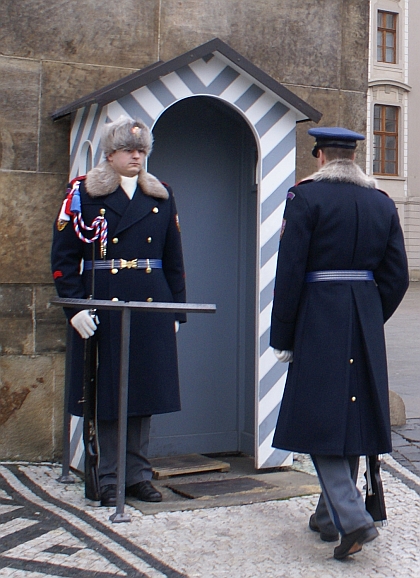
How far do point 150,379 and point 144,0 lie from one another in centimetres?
237

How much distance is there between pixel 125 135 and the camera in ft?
15.1

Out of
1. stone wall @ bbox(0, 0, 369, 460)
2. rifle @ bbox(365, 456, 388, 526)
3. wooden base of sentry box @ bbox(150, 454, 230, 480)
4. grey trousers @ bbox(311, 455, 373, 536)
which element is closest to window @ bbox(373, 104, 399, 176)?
stone wall @ bbox(0, 0, 369, 460)

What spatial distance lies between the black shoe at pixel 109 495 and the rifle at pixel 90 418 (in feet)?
0.17

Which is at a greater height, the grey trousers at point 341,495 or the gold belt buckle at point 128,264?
the gold belt buckle at point 128,264

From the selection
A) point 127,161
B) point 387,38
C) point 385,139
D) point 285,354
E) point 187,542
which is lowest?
point 187,542

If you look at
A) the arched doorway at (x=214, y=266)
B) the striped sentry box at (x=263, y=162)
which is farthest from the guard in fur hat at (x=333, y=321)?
the arched doorway at (x=214, y=266)

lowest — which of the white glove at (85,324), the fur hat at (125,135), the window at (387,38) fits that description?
the white glove at (85,324)

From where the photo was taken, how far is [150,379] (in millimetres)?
4672

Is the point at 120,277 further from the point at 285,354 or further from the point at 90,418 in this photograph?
the point at 285,354

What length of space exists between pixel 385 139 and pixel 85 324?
31.8 m

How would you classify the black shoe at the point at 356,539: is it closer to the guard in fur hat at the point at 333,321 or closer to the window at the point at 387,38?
the guard in fur hat at the point at 333,321

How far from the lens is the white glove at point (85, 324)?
446cm

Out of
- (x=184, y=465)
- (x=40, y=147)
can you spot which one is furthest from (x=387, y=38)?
(x=184, y=465)

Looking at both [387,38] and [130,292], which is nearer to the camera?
[130,292]
